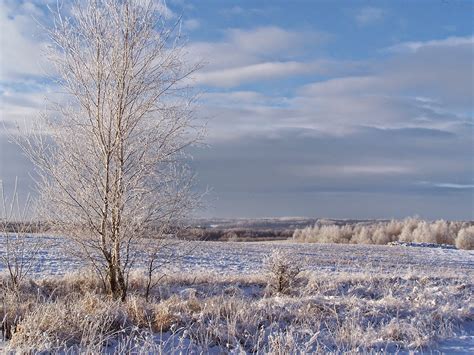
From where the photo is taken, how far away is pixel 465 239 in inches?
2144

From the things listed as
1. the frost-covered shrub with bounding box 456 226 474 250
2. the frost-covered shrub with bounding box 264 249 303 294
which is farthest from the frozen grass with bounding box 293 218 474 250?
the frost-covered shrub with bounding box 264 249 303 294

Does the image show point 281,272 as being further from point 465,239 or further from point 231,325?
point 465,239

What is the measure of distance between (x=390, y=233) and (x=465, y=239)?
882 centimetres

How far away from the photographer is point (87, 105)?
35.8 ft

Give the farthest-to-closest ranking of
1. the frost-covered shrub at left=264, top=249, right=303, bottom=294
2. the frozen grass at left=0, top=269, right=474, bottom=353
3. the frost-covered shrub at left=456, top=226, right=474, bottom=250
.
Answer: the frost-covered shrub at left=456, top=226, right=474, bottom=250 < the frost-covered shrub at left=264, top=249, right=303, bottom=294 < the frozen grass at left=0, top=269, right=474, bottom=353

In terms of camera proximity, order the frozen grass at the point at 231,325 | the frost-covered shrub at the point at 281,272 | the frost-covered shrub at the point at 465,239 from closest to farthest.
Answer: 1. the frozen grass at the point at 231,325
2. the frost-covered shrub at the point at 281,272
3. the frost-covered shrub at the point at 465,239

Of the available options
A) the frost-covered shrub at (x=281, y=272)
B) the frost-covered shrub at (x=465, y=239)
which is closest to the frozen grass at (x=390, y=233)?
the frost-covered shrub at (x=465, y=239)

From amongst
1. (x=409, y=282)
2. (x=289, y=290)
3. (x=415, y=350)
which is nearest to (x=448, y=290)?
(x=409, y=282)

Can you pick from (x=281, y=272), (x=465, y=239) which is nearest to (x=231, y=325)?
(x=281, y=272)

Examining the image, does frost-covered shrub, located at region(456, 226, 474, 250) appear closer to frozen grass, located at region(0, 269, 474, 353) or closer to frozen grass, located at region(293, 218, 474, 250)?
frozen grass, located at region(293, 218, 474, 250)

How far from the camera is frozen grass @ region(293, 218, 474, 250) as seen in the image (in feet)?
191

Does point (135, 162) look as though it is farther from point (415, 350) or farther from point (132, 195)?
point (415, 350)

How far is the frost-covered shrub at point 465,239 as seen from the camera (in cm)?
5391

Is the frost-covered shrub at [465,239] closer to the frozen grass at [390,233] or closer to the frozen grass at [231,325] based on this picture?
the frozen grass at [390,233]
